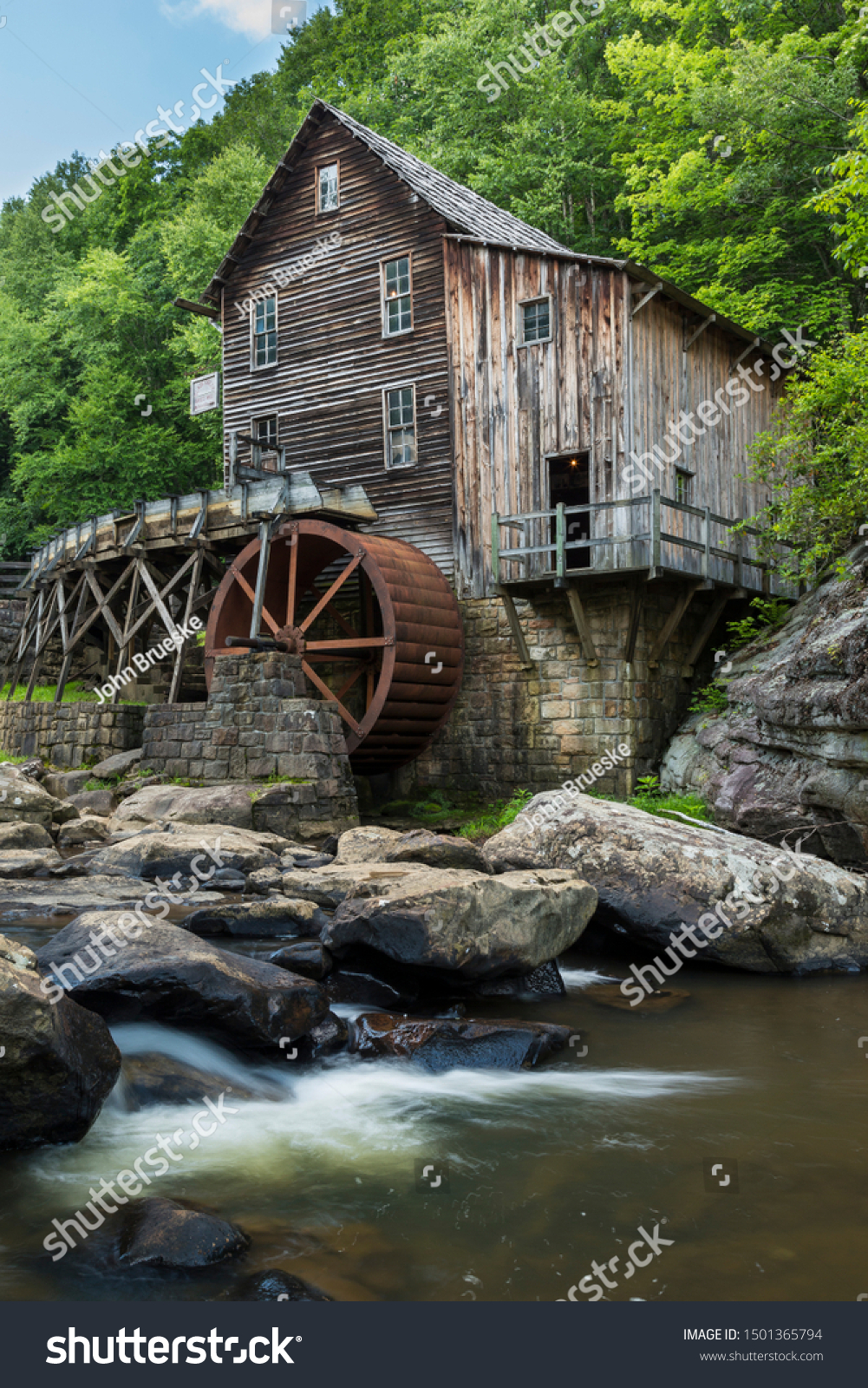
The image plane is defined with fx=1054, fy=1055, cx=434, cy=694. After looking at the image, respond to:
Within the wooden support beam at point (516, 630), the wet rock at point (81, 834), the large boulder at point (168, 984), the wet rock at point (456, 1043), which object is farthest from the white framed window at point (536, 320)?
the large boulder at point (168, 984)

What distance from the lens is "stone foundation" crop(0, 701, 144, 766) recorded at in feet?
49.1

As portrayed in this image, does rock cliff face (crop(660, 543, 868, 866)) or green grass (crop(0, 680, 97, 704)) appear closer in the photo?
rock cliff face (crop(660, 543, 868, 866))

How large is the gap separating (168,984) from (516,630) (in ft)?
27.9

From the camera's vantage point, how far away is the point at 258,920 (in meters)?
6.96

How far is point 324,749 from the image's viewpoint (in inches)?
471

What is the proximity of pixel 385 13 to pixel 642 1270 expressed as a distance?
29.2m

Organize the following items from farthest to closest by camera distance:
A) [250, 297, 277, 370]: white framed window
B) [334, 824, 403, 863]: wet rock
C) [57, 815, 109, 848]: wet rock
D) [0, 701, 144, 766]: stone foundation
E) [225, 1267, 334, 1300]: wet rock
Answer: [250, 297, 277, 370]: white framed window, [0, 701, 144, 766]: stone foundation, [57, 815, 109, 848]: wet rock, [334, 824, 403, 863]: wet rock, [225, 1267, 334, 1300]: wet rock

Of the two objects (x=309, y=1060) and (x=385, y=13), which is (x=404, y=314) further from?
(x=385, y=13)

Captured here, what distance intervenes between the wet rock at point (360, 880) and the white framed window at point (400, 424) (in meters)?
7.79

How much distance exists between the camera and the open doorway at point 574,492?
46.5 ft

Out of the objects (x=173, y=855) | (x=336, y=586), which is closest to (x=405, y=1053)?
(x=173, y=855)

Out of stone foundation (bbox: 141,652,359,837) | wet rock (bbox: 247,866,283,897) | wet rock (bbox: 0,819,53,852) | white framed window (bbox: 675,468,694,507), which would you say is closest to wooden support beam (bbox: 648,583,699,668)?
white framed window (bbox: 675,468,694,507)

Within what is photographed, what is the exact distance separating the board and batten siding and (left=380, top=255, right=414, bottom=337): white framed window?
123 mm

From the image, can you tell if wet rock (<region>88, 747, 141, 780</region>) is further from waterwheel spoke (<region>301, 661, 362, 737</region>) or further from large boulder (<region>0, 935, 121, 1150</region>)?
large boulder (<region>0, 935, 121, 1150</region>)
